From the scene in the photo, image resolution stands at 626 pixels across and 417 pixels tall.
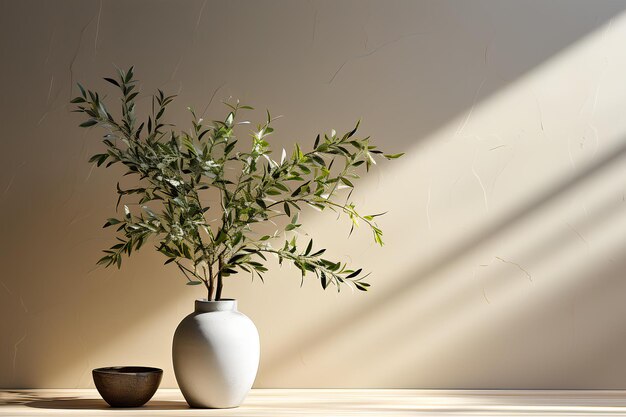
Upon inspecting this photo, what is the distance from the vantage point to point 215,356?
1421mm

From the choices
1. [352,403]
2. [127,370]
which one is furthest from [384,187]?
[127,370]

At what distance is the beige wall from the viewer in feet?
5.66

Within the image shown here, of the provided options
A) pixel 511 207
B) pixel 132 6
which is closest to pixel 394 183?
pixel 511 207

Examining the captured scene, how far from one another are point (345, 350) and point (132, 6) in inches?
37.0

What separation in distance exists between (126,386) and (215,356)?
0.19 m

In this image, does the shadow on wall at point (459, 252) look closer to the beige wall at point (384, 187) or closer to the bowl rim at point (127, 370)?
the beige wall at point (384, 187)

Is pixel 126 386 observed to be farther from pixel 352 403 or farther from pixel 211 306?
pixel 352 403

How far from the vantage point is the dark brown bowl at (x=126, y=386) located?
4.77 feet

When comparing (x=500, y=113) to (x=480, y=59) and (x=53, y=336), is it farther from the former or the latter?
(x=53, y=336)

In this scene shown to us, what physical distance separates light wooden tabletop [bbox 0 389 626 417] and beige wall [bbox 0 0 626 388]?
0.20 feet

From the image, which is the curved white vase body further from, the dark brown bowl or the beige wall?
the beige wall

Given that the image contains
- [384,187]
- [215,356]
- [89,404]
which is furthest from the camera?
[384,187]

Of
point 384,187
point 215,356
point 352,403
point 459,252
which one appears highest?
point 384,187

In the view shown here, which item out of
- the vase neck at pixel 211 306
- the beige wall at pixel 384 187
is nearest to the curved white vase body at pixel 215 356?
the vase neck at pixel 211 306
